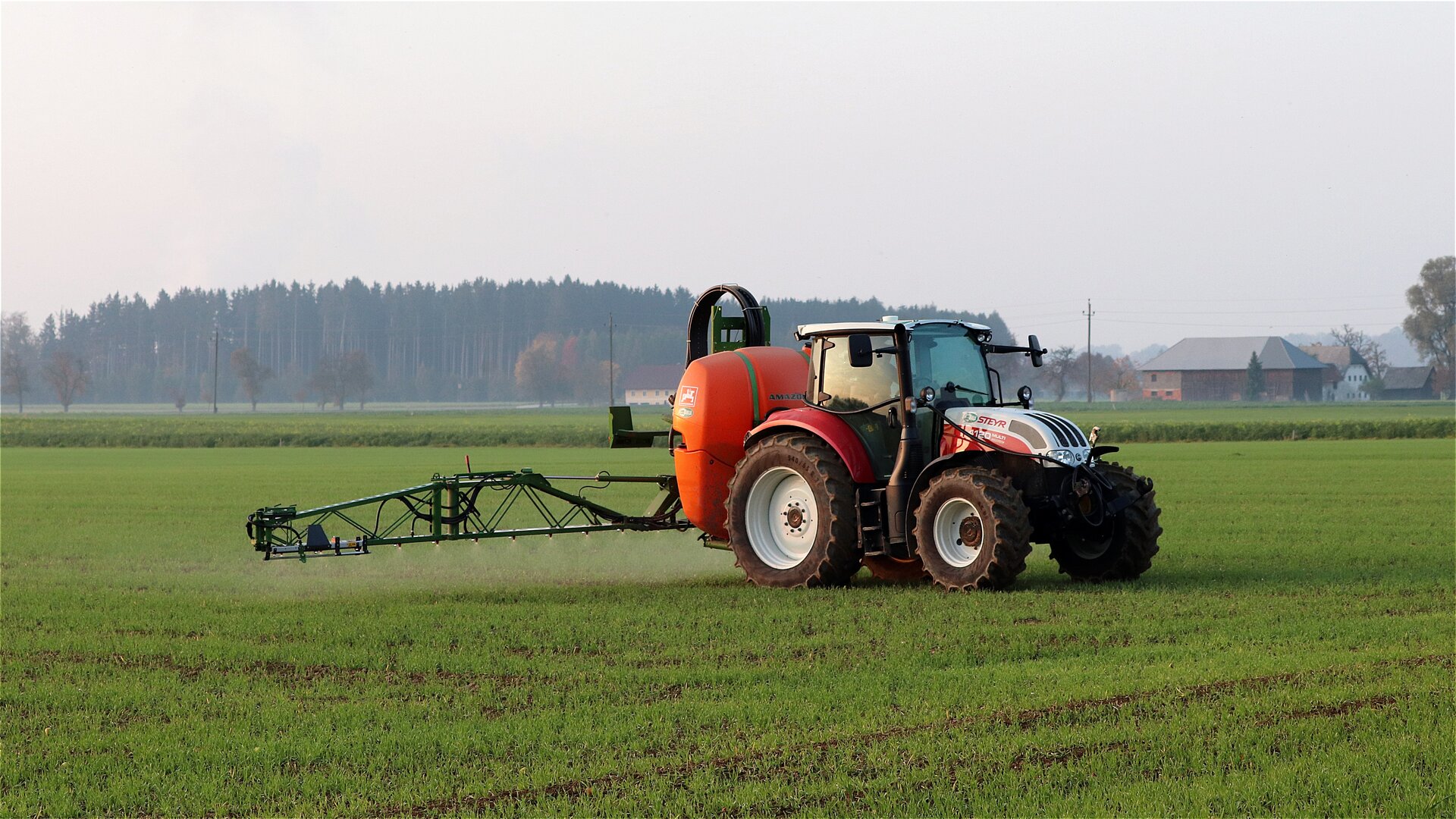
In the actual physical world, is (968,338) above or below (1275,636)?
above

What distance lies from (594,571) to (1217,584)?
7.06 meters

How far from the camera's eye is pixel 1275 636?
36.2ft

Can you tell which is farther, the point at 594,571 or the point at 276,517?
the point at 594,571

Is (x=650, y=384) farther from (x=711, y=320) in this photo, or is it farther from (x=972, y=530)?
(x=972, y=530)

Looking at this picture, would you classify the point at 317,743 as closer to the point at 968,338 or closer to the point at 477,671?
the point at 477,671

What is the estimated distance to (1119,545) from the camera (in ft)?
46.1

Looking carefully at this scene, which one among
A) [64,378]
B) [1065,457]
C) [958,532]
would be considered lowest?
[958,532]

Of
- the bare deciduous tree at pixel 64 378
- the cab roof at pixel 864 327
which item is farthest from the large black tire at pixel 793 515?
the bare deciduous tree at pixel 64 378

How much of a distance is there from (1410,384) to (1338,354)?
14.9 metres

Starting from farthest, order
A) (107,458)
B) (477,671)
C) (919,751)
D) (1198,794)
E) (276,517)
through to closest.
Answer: (107,458)
(276,517)
(477,671)
(919,751)
(1198,794)

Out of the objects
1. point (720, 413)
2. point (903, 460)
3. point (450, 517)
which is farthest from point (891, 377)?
point (450, 517)

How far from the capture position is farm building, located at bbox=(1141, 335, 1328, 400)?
5448 inches

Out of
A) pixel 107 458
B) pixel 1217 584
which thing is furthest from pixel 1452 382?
pixel 1217 584

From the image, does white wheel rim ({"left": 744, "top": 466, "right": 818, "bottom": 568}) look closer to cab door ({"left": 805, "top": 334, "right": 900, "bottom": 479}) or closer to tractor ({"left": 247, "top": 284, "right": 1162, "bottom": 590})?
tractor ({"left": 247, "top": 284, "right": 1162, "bottom": 590})
